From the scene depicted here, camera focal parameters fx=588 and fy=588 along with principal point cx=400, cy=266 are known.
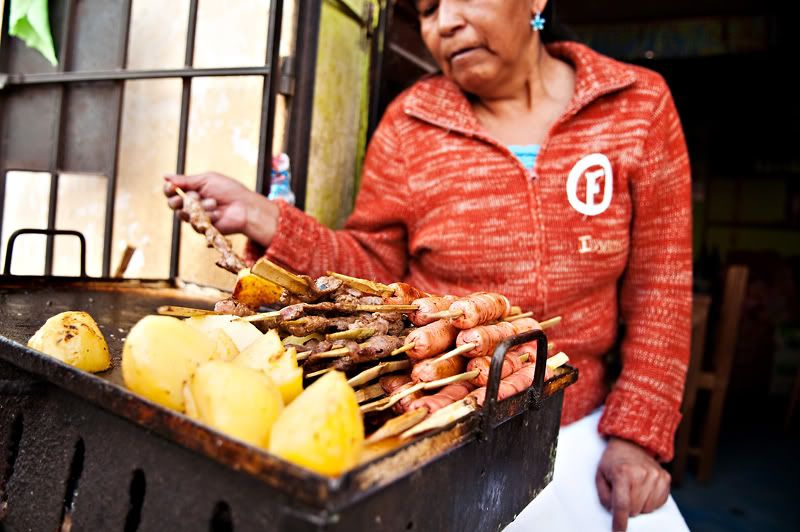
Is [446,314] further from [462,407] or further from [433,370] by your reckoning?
[462,407]

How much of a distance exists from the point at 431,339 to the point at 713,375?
4.21m

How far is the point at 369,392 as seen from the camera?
1329 millimetres

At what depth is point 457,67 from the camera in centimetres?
242

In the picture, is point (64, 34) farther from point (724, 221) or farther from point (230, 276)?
point (724, 221)

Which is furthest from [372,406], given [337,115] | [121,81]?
[121,81]

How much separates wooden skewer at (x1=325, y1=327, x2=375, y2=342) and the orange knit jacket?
0.99 metres

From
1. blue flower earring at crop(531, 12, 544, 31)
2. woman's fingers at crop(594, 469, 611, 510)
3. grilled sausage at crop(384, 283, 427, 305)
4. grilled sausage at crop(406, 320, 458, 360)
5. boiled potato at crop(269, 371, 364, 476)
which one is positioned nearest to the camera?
boiled potato at crop(269, 371, 364, 476)

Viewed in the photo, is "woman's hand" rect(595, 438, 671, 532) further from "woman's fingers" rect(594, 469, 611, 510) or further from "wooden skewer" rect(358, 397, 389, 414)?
"wooden skewer" rect(358, 397, 389, 414)

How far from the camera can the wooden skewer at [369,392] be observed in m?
1.29

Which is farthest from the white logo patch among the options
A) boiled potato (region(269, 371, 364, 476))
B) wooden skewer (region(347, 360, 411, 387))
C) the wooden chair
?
the wooden chair

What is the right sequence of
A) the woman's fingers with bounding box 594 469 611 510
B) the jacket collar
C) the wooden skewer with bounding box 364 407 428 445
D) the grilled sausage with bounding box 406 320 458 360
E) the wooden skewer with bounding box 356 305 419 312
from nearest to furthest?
the wooden skewer with bounding box 364 407 428 445
the grilled sausage with bounding box 406 320 458 360
the wooden skewer with bounding box 356 305 419 312
the woman's fingers with bounding box 594 469 611 510
the jacket collar

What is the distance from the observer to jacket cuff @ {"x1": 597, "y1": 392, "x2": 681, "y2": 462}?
210 cm

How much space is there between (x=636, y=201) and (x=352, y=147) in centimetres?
152

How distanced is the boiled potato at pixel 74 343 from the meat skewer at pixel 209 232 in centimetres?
62
